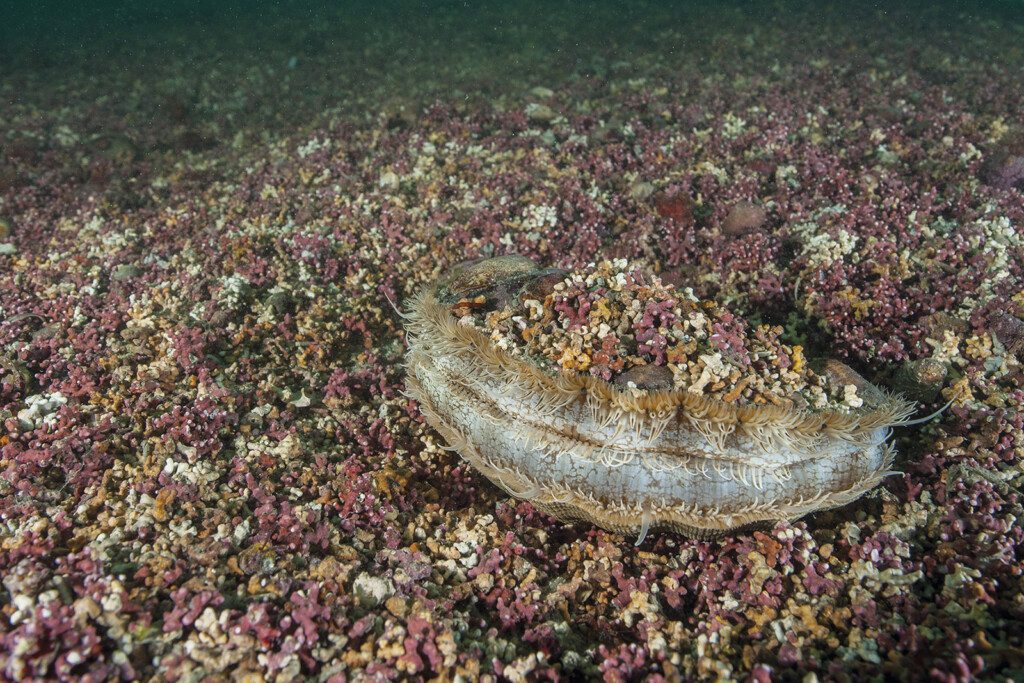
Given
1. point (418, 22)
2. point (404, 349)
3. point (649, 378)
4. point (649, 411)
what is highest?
point (418, 22)

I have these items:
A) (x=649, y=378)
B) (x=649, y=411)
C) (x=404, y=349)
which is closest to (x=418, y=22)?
(x=404, y=349)

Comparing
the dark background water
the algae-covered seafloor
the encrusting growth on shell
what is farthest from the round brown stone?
the dark background water

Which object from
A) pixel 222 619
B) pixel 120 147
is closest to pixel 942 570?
pixel 222 619

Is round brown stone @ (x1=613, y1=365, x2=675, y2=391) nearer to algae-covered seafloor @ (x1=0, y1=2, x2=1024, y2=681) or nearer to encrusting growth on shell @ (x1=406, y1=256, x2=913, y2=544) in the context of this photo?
encrusting growth on shell @ (x1=406, y1=256, x2=913, y2=544)

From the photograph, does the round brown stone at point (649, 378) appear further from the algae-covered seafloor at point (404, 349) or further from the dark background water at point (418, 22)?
the dark background water at point (418, 22)

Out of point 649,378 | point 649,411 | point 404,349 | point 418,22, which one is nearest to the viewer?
point 649,411

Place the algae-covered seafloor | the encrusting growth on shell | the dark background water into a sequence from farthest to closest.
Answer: the dark background water → the encrusting growth on shell → the algae-covered seafloor

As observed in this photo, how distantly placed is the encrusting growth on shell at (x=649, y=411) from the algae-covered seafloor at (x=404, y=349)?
441mm

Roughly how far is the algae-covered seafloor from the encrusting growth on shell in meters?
0.44

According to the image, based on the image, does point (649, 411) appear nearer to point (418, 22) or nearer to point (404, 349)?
point (404, 349)

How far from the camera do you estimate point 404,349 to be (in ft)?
20.4

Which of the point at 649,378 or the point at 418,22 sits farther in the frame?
the point at 418,22

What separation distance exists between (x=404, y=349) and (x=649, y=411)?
321 cm

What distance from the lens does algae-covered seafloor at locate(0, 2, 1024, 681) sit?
11.3 feet
